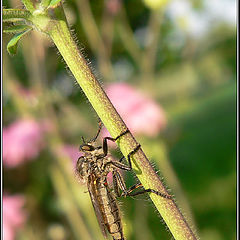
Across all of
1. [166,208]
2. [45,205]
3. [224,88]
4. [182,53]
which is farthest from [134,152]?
[224,88]

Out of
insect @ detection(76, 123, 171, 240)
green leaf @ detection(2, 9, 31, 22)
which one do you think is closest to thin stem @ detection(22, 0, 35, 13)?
green leaf @ detection(2, 9, 31, 22)

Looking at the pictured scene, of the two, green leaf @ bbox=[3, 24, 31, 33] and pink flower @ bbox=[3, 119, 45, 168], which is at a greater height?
pink flower @ bbox=[3, 119, 45, 168]

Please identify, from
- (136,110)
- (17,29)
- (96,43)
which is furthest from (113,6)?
(17,29)

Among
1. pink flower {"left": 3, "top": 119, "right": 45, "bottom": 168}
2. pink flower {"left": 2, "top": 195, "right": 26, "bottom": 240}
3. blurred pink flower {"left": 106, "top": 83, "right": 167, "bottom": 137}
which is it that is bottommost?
pink flower {"left": 2, "top": 195, "right": 26, "bottom": 240}

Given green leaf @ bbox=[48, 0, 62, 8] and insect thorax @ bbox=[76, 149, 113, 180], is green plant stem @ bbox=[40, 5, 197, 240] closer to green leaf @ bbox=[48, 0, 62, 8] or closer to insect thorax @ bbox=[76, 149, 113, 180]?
green leaf @ bbox=[48, 0, 62, 8]

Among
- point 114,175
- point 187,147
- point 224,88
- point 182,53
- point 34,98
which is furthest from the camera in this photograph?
point 224,88

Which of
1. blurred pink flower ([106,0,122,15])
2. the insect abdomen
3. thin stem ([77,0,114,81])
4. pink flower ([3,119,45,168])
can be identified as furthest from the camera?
blurred pink flower ([106,0,122,15])

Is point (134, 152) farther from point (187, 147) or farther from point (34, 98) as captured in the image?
point (187, 147)
